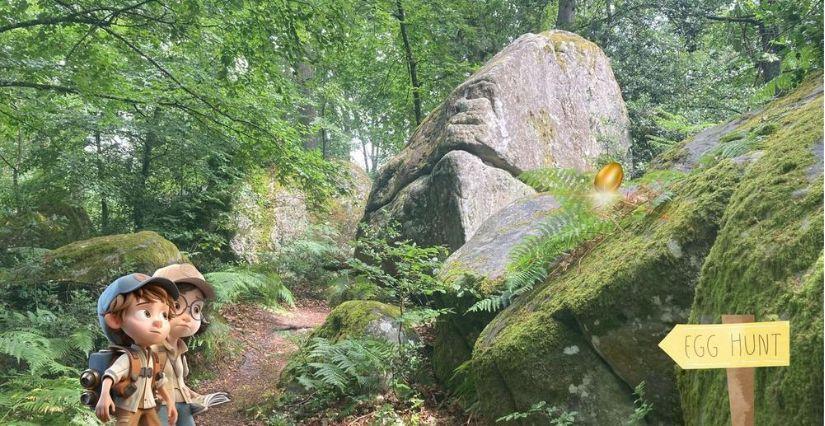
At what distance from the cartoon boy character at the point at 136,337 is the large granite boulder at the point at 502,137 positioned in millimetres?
5044

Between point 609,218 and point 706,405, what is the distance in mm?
1724

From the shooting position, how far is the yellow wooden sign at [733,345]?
1.57 meters

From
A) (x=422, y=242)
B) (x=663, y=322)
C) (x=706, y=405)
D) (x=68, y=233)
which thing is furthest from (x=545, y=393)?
(x=68, y=233)

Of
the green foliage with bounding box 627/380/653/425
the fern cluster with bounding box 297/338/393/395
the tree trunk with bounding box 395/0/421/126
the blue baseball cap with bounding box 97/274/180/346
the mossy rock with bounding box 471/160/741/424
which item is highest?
the tree trunk with bounding box 395/0/421/126

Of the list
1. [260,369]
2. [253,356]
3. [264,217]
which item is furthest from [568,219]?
[264,217]

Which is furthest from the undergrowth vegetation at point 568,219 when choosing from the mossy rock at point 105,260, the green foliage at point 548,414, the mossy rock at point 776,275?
the mossy rock at point 105,260

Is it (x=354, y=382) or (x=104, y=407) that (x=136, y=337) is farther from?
(x=354, y=382)

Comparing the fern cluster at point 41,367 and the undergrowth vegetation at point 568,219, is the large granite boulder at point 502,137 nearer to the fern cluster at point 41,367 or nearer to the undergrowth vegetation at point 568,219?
the undergrowth vegetation at point 568,219

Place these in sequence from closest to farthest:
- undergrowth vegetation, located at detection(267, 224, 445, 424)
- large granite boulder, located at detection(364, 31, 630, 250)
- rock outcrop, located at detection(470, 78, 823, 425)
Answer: rock outcrop, located at detection(470, 78, 823, 425)
undergrowth vegetation, located at detection(267, 224, 445, 424)
large granite boulder, located at detection(364, 31, 630, 250)

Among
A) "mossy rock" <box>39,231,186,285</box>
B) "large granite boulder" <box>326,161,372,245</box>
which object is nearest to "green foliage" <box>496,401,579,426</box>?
"mossy rock" <box>39,231,186,285</box>

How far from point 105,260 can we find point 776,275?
6.37 metres

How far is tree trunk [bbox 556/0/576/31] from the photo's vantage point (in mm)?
12125

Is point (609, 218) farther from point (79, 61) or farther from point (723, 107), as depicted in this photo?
point (723, 107)

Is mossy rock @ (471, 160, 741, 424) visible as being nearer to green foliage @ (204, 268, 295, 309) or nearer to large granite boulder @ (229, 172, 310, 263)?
green foliage @ (204, 268, 295, 309)
